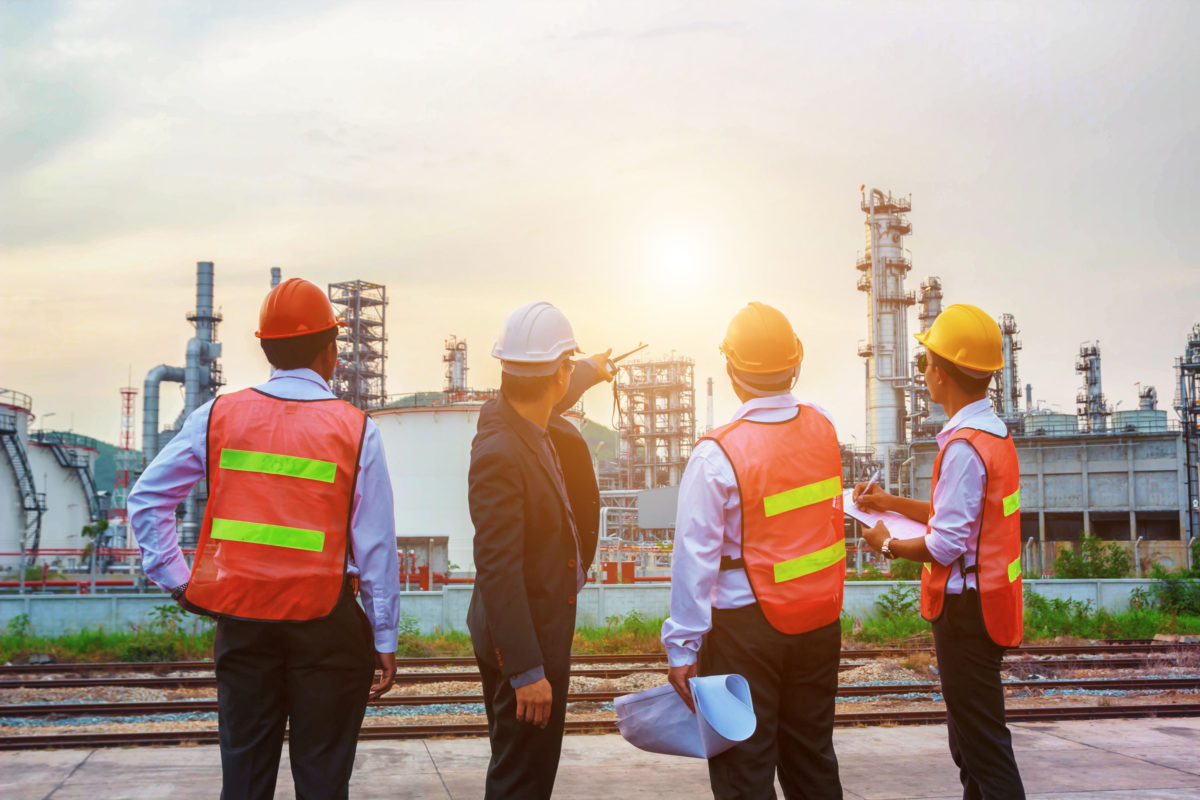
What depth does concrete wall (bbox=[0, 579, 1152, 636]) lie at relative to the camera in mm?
14578

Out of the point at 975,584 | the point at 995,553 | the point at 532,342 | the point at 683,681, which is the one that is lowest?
the point at 683,681

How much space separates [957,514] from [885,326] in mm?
50508

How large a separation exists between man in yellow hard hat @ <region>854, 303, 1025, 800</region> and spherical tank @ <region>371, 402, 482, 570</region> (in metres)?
28.3

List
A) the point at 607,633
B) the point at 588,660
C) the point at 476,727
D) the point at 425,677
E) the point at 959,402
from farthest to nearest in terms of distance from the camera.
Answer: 1. the point at 607,633
2. the point at 588,660
3. the point at 425,677
4. the point at 476,727
5. the point at 959,402

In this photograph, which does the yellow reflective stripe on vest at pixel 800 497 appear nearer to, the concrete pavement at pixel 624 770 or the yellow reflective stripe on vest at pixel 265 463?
the yellow reflective stripe on vest at pixel 265 463

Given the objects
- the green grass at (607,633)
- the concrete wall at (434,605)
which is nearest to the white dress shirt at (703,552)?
the green grass at (607,633)

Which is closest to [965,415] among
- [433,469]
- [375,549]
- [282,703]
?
[375,549]

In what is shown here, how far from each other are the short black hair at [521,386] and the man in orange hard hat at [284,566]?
0.49m

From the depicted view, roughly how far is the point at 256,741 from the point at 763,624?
5.62 ft

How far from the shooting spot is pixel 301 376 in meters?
3.33

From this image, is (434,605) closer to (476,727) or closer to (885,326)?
(476,727)

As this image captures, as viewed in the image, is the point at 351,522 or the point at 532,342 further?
the point at 532,342

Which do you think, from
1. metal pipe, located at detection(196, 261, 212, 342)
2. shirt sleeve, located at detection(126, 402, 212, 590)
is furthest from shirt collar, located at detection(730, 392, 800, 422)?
metal pipe, located at detection(196, 261, 212, 342)

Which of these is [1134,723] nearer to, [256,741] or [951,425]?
[951,425]
